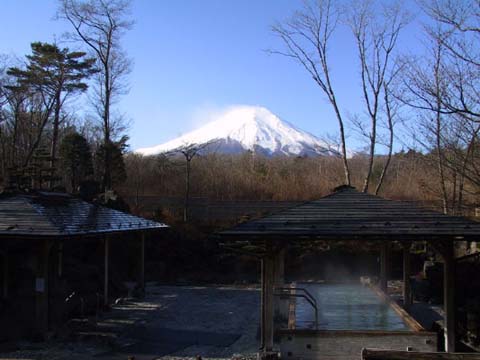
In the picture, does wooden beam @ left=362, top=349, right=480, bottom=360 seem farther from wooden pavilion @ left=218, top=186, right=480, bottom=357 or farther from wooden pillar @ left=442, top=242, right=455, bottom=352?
wooden pillar @ left=442, top=242, right=455, bottom=352

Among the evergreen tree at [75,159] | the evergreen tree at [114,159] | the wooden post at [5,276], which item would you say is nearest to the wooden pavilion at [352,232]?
the wooden post at [5,276]

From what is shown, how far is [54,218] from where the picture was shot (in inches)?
474

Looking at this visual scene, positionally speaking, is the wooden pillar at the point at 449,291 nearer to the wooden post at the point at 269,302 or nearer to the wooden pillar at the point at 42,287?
the wooden post at the point at 269,302

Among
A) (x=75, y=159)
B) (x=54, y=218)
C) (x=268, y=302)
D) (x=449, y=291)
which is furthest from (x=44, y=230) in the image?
(x=75, y=159)

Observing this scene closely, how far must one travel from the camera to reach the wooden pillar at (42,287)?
36.2 feet

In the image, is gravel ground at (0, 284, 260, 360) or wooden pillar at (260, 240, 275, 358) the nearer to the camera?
wooden pillar at (260, 240, 275, 358)

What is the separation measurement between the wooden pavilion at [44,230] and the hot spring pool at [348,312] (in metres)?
4.95

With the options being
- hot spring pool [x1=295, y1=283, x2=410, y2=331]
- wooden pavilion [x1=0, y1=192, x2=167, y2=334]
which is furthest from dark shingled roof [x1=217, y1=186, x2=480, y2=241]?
wooden pavilion [x1=0, y1=192, x2=167, y2=334]

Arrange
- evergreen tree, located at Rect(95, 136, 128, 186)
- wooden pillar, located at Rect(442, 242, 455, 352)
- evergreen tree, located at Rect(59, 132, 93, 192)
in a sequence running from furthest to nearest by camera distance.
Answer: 1. evergreen tree, located at Rect(95, 136, 128, 186)
2. evergreen tree, located at Rect(59, 132, 93, 192)
3. wooden pillar, located at Rect(442, 242, 455, 352)

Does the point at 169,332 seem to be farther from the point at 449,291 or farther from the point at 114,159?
the point at 114,159

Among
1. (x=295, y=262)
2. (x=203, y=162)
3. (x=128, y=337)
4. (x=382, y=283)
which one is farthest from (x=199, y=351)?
(x=203, y=162)

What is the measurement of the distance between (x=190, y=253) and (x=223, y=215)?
112 inches

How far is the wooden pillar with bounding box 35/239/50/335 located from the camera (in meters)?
11.0

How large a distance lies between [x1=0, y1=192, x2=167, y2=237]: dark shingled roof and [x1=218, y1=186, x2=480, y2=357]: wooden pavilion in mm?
4289
